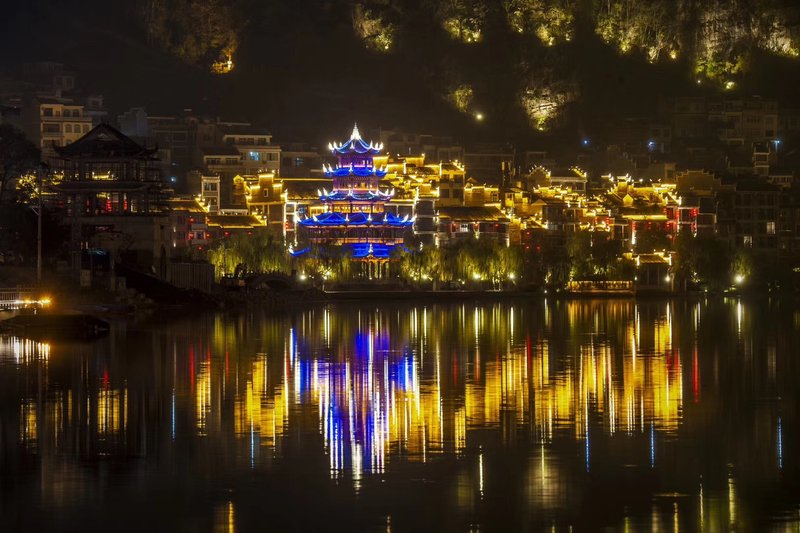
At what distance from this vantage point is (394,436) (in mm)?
32000

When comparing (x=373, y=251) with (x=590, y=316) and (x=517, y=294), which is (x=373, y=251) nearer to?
(x=517, y=294)

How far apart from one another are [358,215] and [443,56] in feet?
143

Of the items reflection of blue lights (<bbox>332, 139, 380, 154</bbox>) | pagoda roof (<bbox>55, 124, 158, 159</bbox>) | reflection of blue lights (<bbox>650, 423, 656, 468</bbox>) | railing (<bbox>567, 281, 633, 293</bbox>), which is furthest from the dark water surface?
reflection of blue lights (<bbox>332, 139, 380, 154</bbox>)

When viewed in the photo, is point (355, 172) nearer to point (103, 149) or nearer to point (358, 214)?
point (358, 214)

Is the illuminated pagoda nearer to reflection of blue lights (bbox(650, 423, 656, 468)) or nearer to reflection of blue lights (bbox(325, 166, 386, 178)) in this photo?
reflection of blue lights (bbox(325, 166, 386, 178))

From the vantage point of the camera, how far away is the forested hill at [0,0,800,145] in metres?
155

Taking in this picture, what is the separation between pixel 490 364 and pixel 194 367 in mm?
8979

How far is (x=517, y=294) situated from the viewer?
110 metres

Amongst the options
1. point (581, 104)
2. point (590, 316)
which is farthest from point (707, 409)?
point (581, 104)

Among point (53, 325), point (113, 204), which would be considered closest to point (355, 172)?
point (113, 204)

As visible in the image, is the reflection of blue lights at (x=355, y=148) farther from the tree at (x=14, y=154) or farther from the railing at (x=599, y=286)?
the tree at (x=14, y=154)

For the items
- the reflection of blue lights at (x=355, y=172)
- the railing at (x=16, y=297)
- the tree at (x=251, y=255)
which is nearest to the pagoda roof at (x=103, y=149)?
the tree at (x=251, y=255)

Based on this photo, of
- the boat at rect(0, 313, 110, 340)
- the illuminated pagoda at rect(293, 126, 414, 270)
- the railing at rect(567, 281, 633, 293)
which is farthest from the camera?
the illuminated pagoda at rect(293, 126, 414, 270)

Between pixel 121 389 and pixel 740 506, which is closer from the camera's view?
pixel 740 506
